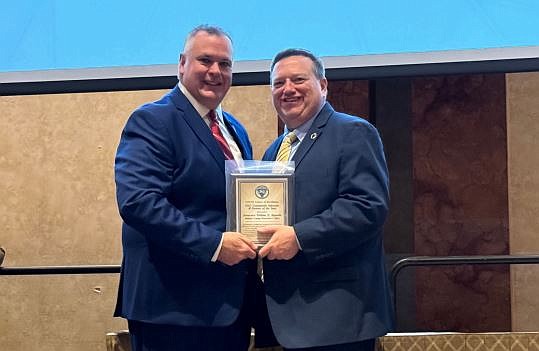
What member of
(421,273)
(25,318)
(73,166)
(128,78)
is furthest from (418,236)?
(25,318)

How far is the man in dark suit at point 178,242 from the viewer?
6.15 feet

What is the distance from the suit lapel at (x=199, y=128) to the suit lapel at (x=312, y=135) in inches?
7.9

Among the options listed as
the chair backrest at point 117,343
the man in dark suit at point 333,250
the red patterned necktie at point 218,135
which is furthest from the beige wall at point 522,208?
the chair backrest at point 117,343

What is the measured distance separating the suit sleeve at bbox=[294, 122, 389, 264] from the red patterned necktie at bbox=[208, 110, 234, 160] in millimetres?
317

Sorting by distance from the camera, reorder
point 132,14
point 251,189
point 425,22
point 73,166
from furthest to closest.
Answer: point 73,166, point 132,14, point 425,22, point 251,189

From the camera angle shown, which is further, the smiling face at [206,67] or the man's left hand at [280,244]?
the smiling face at [206,67]

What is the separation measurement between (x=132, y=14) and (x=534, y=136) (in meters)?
1.84

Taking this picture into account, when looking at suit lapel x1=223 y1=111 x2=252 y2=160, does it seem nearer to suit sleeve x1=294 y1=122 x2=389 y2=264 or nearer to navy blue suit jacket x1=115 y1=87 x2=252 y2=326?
navy blue suit jacket x1=115 y1=87 x2=252 y2=326

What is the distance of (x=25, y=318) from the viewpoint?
3812mm

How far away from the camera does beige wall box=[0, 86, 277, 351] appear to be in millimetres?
3750

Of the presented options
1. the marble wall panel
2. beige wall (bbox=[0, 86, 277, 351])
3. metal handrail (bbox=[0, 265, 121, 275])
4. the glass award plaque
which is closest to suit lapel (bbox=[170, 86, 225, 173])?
the glass award plaque

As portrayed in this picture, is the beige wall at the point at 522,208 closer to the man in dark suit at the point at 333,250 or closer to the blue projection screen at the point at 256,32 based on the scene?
the blue projection screen at the point at 256,32

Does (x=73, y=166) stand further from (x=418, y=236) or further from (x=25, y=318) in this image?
(x=418, y=236)

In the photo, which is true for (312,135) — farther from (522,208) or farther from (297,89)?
(522,208)
